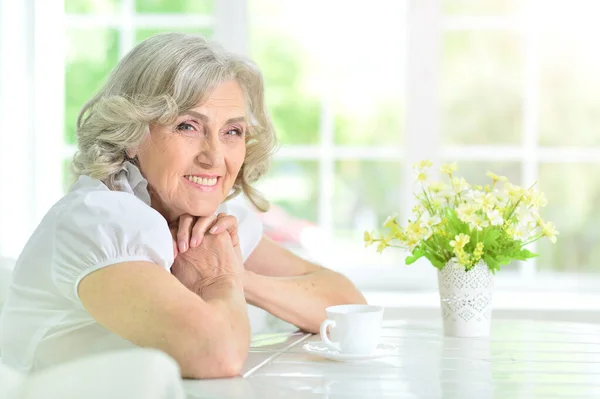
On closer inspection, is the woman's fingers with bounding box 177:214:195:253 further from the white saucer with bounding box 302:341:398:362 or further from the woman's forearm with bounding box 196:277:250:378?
the white saucer with bounding box 302:341:398:362

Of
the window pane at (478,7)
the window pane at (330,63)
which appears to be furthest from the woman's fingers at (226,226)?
the window pane at (478,7)

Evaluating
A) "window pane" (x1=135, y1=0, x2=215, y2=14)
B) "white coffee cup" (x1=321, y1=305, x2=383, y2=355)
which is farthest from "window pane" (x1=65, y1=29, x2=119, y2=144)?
"white coffee cup" (x1=321, y1=305, x2=383, y2=355)

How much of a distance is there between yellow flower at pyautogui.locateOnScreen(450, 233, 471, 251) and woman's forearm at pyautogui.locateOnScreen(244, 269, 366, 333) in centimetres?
38

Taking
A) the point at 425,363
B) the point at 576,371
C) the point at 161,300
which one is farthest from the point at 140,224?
the point at 576,371

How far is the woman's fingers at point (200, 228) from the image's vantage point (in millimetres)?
1819

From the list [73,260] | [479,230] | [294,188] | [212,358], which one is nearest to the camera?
[212,358]

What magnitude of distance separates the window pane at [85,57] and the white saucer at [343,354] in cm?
214

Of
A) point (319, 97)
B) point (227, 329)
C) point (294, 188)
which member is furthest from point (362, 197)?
point (227, 329)

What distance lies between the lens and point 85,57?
12.0 ft

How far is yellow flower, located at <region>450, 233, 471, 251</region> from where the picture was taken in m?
1.87

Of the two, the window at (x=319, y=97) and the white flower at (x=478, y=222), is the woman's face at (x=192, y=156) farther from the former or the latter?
the window at (x=319, y=97)

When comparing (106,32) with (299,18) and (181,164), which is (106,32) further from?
(181,164)

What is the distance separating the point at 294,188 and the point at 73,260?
2.48 meters

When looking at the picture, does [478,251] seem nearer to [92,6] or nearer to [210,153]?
[210,153]
